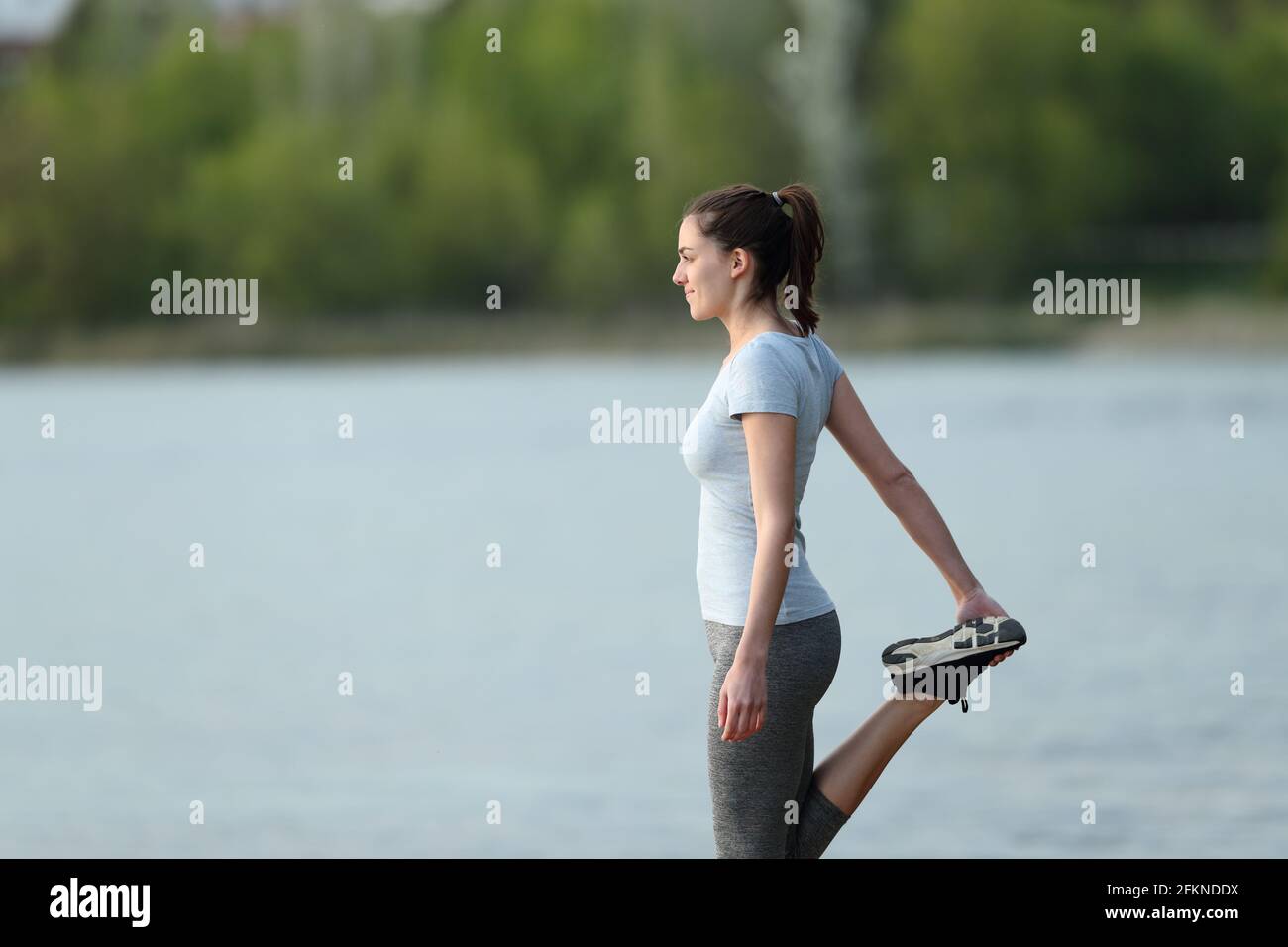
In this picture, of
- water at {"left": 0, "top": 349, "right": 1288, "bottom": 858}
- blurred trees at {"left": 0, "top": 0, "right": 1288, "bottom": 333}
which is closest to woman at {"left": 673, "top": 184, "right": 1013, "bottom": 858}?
water at {"left": 0, "top": 349, "right": 1288, "bottom": 858}

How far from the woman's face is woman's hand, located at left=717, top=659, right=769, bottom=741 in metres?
0.58

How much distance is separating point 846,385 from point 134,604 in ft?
42.3

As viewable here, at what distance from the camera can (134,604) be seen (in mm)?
15203

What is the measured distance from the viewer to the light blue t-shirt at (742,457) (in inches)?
117

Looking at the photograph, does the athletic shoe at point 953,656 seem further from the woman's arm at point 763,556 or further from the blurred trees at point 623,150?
the blurred trees at point 623,150

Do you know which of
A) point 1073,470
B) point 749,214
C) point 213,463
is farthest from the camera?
point 213,463

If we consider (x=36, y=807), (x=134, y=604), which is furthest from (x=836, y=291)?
(x=36, y=807)

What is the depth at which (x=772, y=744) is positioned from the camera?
10.1 ft

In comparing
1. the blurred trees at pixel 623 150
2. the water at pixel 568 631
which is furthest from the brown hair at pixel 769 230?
the blurred trees at pixel 623 150

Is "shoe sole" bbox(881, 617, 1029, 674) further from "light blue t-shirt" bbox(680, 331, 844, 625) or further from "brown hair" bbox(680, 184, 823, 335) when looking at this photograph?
"brown hair" bbox(680, 184, 823, 335)

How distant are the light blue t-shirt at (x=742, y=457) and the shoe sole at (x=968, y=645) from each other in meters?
0.18

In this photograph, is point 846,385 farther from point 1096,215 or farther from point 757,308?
point 1096,215

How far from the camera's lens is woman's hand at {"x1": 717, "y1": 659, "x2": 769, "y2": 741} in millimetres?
2961
